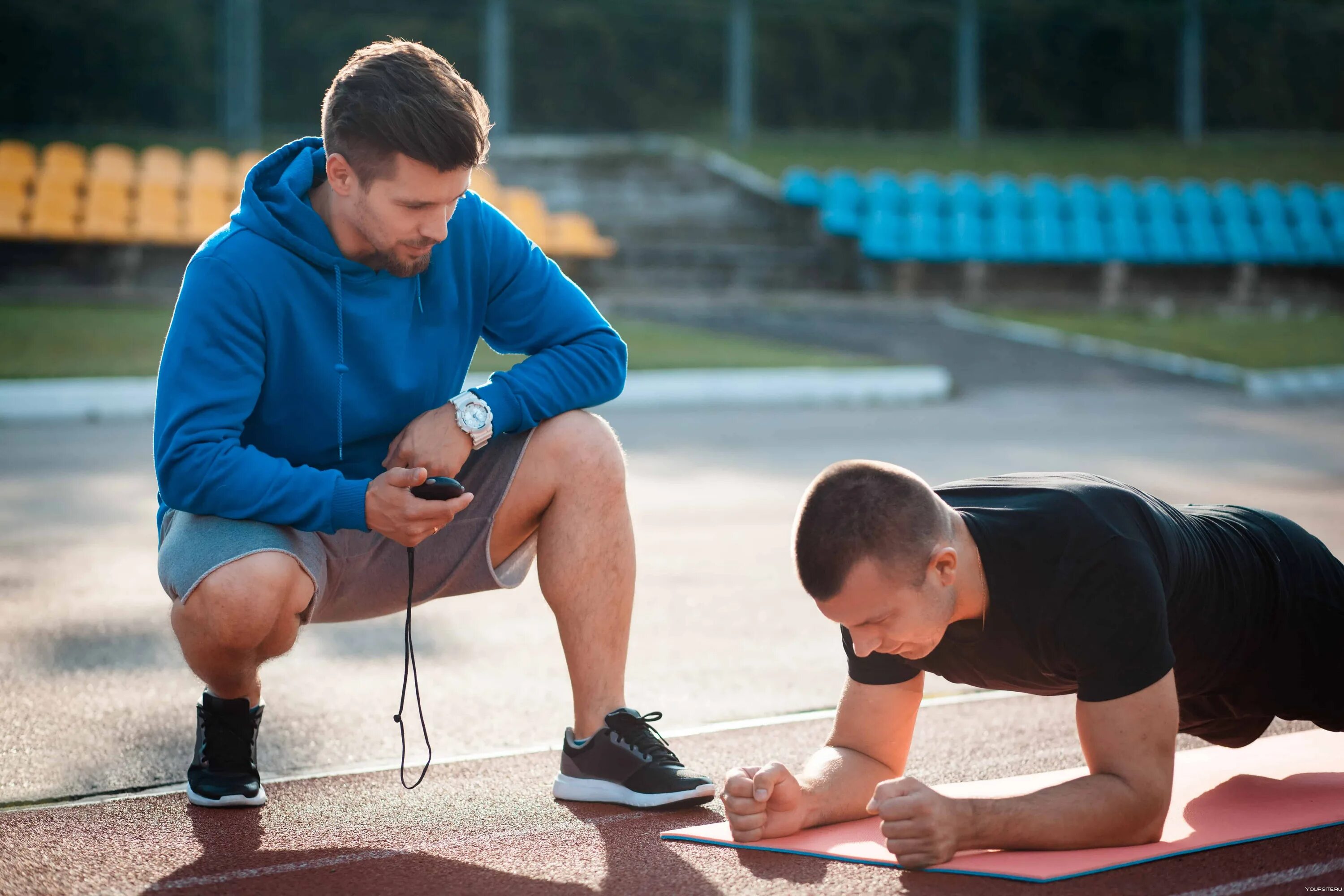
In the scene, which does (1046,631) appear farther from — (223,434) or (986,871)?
(223,434)

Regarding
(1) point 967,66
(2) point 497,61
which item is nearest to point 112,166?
(2) point 497,61

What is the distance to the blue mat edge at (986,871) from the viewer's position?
109 inches

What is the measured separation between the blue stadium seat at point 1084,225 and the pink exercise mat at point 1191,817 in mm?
19064

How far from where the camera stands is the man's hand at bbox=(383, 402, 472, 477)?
10.6ft

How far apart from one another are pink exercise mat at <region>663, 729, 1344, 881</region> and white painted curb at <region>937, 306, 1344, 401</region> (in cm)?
1142

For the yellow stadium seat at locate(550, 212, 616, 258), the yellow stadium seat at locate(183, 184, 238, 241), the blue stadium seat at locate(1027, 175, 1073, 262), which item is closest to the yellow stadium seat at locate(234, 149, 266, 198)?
the yellow stadium seat at locate(183, 184, 238, 241)

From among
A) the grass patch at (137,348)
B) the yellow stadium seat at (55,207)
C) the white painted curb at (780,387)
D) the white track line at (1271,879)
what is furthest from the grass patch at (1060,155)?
the white track line at (1271,879)

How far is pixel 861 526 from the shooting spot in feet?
8.54

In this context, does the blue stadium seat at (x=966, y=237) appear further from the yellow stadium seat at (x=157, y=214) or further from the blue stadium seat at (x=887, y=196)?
the yellow stadium seat at (x=157, y=214)

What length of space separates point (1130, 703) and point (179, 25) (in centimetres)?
3152

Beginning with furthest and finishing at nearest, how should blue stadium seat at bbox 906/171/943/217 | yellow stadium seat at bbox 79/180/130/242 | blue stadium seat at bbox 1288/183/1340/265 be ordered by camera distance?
blue stadium seat at bbox 1288/183/1340/265, blue stadium seat at bbox 906/171/943/217, yellow stadium seat at bbox 79/180/130/242

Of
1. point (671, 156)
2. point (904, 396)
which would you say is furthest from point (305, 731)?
point (671, 156)

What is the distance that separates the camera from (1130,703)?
2672 millimetres

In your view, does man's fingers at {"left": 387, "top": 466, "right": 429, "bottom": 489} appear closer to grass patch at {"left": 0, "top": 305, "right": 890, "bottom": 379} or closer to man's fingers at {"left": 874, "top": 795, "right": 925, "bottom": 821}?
man's fingers at {"left": 874, "top": 795, "right": 925, "bottom": 821}
